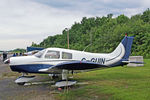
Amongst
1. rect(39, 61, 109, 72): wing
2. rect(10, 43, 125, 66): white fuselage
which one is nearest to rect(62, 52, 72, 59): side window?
rect(10, 43, 125, 66): white fuselage

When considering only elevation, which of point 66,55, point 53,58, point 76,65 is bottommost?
point 76,65

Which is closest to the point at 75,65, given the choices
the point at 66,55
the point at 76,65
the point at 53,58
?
the point at 76,65

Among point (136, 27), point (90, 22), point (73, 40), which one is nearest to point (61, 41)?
point (73, 40)

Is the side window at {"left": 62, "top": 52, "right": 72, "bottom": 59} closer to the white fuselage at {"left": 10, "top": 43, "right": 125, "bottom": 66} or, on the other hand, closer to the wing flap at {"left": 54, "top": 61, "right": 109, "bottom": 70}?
the white fuselage at {"left": 10, "top": 43, "right": 125, "bottom": 66}

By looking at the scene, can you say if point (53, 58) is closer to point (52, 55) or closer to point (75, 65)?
point (52, 55)

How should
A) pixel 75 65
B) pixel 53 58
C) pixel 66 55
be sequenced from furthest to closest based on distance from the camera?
1. pixel 66 55
2. pixel 53 58
3. pixel 75 65

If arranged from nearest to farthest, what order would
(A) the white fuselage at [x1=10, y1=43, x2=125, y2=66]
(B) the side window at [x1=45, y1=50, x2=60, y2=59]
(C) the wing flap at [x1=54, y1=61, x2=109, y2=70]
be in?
(C) the wing flap at [x1=54, y1=61, x2=109, y2=70], (A) the white fuselage at [x1=10, y1=43, x2=125, y2=66], (B) the side window at [x1=45, y1=50, x2=60, y2=59]

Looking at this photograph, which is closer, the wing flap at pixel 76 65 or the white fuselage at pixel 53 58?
the wing flap at pixel 76 65

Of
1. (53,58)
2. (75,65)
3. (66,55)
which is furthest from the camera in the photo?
(66,55)

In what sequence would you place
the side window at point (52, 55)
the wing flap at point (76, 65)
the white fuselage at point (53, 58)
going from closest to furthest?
1. the wing flap at point (76, 65)
2. the white fuselage at point (53, 58)
3. the side window at point (52, 55)

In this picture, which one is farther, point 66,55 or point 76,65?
point 66,55

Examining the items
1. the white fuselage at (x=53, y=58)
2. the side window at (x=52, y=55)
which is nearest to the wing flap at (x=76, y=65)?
the white fuselage at (x=53, y=58)

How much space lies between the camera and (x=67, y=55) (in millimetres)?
8492

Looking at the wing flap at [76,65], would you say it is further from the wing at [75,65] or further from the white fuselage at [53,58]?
the white fuselage at [53,58]
